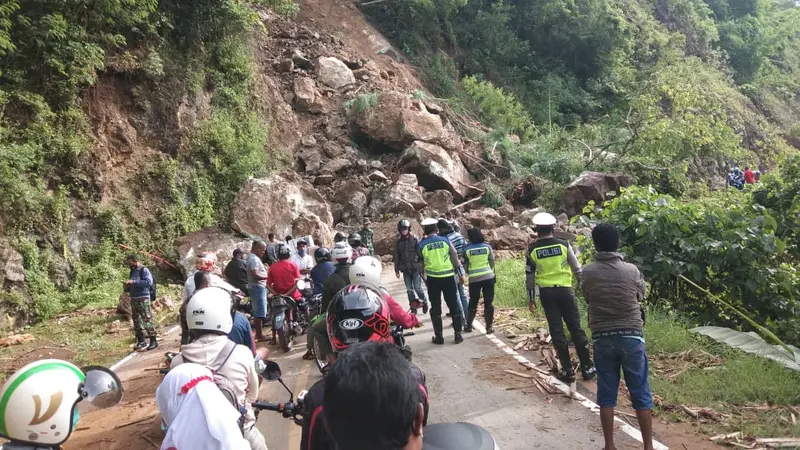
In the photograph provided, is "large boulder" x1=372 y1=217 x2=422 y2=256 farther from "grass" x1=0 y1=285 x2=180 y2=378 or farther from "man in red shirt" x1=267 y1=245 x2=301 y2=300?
"man in red shirt" x1=267 y1=245 x2=301 y2=300

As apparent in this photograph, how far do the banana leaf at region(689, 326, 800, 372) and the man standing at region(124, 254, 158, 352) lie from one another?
28.4 ft

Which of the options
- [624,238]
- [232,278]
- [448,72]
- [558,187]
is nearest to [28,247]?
[232,278]

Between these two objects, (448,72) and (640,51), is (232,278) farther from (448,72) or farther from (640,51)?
(640,51)

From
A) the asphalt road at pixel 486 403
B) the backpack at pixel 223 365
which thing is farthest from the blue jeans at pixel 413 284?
the backpack at pixel 223 365

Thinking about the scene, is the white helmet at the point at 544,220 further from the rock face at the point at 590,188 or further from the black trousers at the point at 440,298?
the rock face at the point at 590,188

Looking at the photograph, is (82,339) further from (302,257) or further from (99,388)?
(99,388)

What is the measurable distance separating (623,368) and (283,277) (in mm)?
5951

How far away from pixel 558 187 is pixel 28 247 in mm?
18708

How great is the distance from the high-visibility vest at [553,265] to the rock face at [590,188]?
1520 cm

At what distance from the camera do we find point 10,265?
10.6m

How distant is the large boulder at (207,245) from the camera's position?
14.5 m

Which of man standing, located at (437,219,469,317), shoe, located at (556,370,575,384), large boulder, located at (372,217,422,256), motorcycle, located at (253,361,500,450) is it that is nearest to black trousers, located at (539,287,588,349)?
shoe, located at (556,370,575,384)

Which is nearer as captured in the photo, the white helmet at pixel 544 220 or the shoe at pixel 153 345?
the white helmet at pixel 544 220

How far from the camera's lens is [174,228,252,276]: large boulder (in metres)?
14.5
